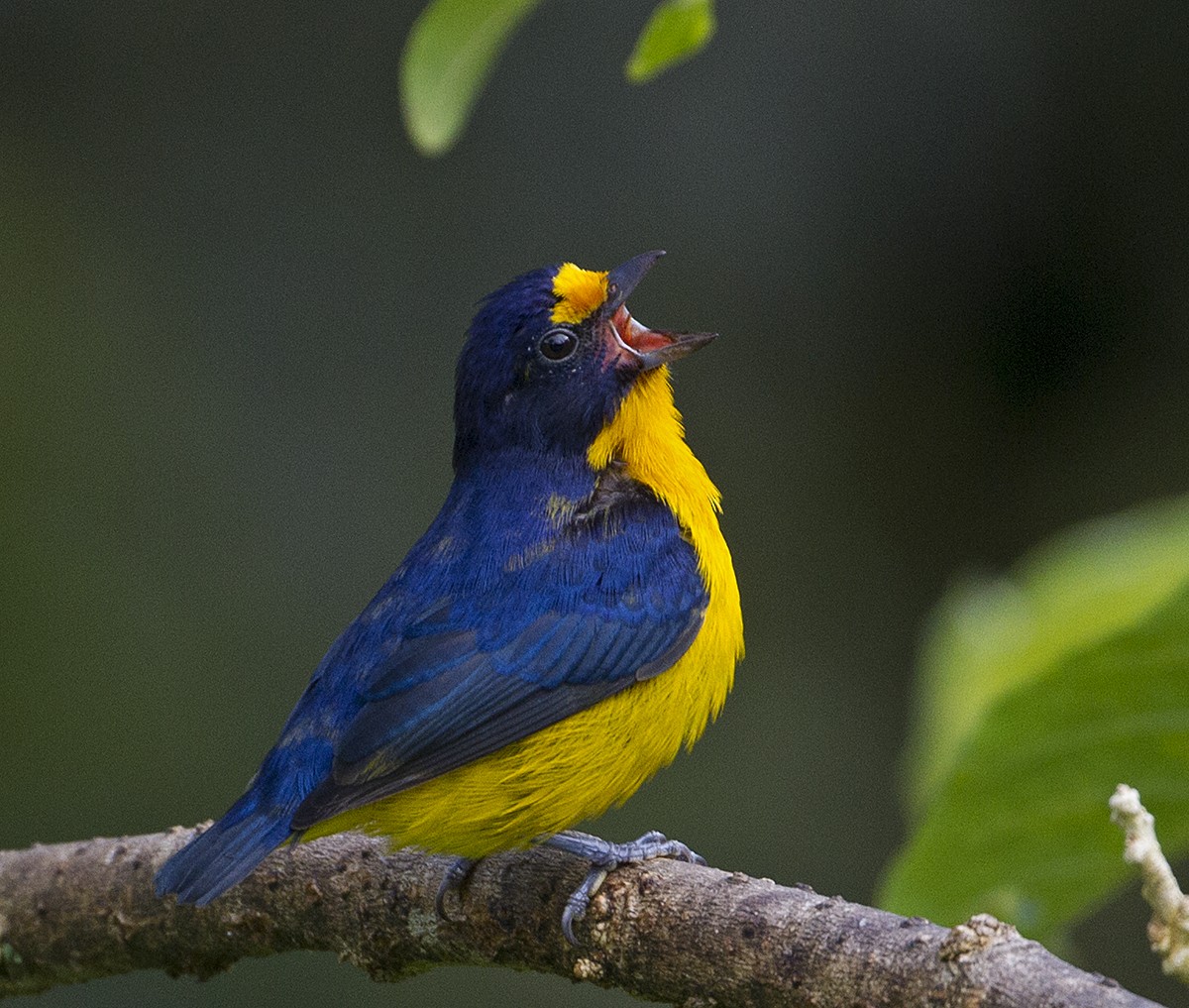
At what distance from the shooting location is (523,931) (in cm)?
316

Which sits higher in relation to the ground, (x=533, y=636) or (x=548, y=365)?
(x=548, y=365)

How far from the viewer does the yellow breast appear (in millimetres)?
3242

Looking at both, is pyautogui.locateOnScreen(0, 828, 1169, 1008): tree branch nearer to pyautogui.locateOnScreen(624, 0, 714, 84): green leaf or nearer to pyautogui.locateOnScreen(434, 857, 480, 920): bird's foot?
pyautogui.locateOnScreen(434, 857, 480, 920): bird's foot

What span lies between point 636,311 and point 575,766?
4288 mm

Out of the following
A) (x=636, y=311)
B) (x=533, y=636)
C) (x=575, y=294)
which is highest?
(x=636, y=311)

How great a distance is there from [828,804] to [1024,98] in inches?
133

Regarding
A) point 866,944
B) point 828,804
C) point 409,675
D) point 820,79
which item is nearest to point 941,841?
point 866,944

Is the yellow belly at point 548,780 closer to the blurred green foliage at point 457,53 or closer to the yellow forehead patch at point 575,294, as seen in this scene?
the yellow forehead patch at point 575,294

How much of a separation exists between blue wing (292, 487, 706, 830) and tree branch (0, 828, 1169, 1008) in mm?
318

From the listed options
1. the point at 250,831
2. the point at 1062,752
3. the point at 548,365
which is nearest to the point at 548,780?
the point at 250,831

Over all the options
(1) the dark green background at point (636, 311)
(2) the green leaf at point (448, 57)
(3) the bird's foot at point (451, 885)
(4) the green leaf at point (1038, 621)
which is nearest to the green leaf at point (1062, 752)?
(4) the green leaf at point (1038, 621)

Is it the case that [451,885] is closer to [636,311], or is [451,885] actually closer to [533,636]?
[533,636]

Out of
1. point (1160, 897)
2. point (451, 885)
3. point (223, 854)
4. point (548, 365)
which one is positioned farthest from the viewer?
point (548, 365)

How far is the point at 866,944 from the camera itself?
241 centimetres
